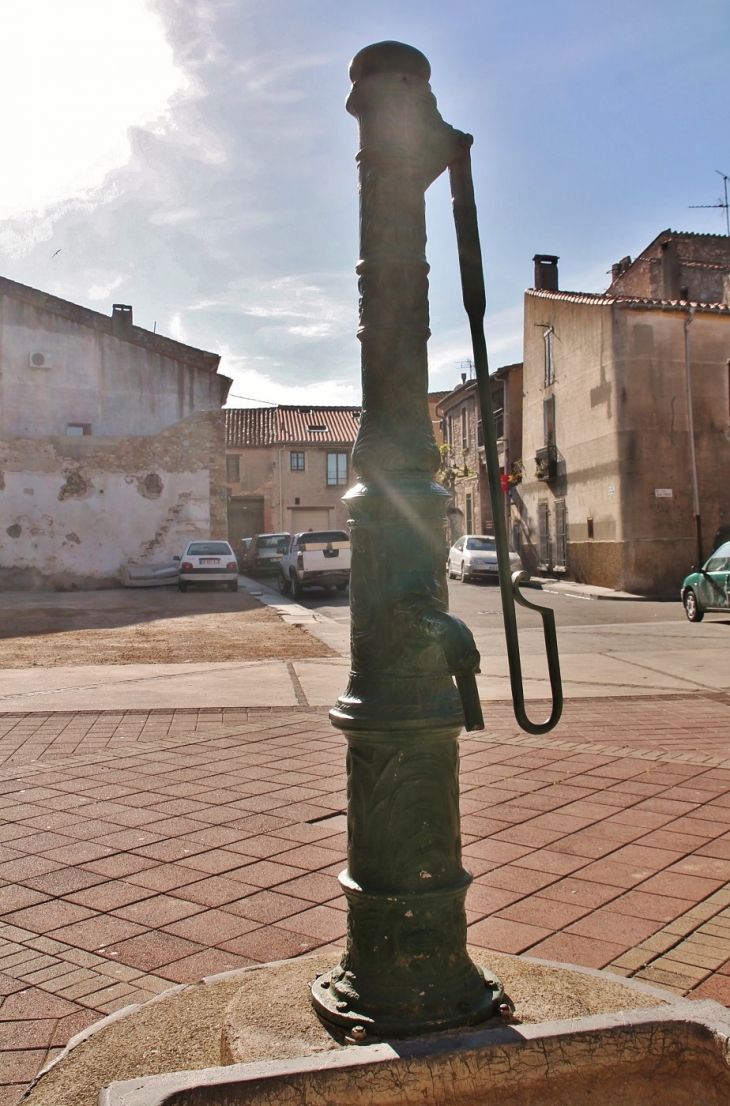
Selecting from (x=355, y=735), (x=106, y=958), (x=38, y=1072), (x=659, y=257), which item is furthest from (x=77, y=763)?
(x=659, y=257)

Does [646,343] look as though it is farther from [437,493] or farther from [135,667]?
[437,493]

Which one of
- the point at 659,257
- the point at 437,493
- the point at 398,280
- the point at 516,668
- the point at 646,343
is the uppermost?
the point at 659,257

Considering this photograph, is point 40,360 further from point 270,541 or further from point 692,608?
point 692,608

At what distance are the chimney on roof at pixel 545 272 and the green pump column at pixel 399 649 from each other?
31567 millimetres

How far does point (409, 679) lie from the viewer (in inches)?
76.3

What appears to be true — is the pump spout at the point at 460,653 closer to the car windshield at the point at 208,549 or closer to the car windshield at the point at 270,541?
the car windshield at the point at 208,549

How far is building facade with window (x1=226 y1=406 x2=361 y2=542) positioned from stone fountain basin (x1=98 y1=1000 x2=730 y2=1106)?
50616 mm

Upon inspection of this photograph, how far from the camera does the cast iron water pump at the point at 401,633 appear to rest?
191cm

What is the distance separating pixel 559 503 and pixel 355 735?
86.7ft

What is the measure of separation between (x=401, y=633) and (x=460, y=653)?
8.6 inches

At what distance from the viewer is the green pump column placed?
1906mm

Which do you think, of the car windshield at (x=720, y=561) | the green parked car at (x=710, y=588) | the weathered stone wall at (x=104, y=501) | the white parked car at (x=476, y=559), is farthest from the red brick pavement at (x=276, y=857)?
the weathered stone wall at (x=104, y=501)

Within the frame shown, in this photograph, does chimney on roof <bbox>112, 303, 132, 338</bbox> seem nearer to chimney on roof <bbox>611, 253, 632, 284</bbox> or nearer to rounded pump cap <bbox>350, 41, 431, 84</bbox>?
chimney on roof <bbox>611, 253, 632, 284</bbox>

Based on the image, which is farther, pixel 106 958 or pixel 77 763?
pixel 77 763
